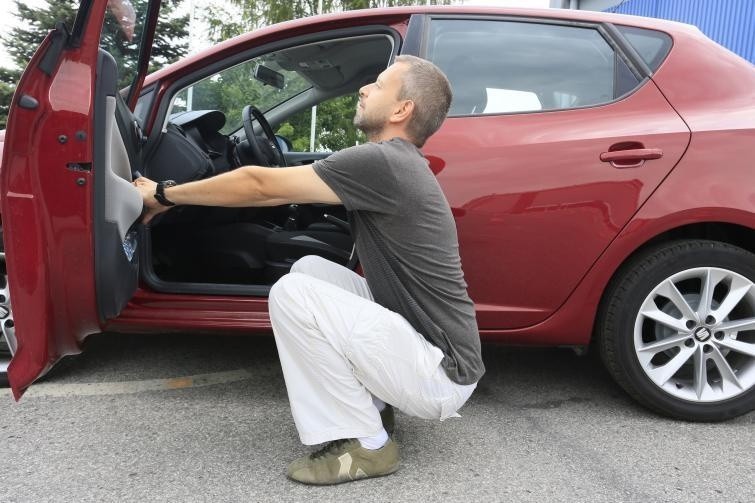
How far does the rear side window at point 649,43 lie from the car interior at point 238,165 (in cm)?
92

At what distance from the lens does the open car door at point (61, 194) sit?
1.83 m

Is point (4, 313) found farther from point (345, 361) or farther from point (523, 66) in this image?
point (523, 66)

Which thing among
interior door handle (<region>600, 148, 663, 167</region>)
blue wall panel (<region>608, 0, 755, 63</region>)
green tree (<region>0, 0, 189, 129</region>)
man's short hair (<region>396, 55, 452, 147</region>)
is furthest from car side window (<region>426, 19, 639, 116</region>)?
blue wall panel (<region>608, 0, 755, 63</region>)

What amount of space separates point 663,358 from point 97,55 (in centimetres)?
225

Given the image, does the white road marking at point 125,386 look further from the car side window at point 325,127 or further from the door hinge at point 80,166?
the car side window at point 325,127

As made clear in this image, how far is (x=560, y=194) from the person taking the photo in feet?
7.26

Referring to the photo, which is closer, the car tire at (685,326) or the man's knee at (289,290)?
the man's knee at (289,290)

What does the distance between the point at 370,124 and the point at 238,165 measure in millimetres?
1171

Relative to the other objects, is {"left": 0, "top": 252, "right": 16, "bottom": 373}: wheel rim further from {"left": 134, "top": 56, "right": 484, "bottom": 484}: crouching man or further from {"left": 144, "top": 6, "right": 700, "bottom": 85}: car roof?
{"left": 144, "top": 6, "right": 700, "bottom": 85}: car roof

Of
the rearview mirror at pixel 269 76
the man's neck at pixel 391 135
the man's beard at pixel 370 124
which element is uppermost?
the rearview mirror at pixel 269 76

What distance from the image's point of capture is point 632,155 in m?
2.19

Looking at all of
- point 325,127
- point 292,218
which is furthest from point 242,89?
A: point 325,127

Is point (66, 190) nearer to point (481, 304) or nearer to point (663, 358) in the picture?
point (481, 304)

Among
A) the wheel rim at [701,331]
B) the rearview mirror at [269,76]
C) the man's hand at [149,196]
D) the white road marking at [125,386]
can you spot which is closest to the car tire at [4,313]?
the white road marking at [125,386]
